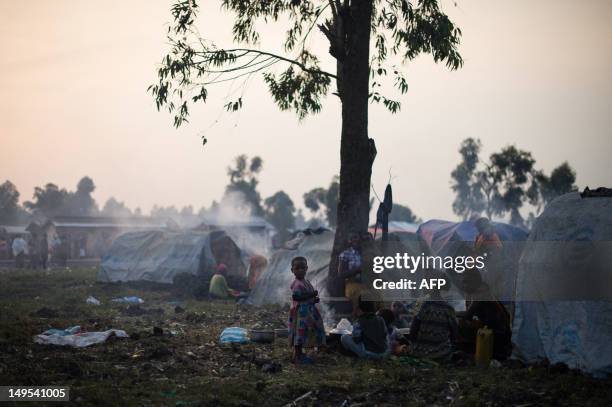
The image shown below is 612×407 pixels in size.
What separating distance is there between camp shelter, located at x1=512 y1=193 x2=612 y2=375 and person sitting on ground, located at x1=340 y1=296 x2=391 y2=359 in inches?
75.0

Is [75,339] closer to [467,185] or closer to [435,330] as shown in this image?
[435,330]

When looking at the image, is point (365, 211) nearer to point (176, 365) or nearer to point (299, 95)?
point (299, 95)

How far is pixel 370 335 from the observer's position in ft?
30.7

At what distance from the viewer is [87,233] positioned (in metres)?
58.1

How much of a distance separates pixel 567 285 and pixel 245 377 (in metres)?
4.59

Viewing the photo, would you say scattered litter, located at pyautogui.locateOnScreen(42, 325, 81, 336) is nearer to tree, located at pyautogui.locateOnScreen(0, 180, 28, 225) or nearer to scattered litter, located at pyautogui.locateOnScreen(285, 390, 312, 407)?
scattered litter, located at pyautogui.locateOnScreen(285, 390, 312, 407)

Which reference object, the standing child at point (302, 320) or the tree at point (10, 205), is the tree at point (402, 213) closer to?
the tree at point (10, 205)

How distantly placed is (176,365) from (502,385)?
424 centimetres

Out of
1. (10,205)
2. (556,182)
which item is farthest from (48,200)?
(556,182)

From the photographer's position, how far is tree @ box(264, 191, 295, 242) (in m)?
89.1

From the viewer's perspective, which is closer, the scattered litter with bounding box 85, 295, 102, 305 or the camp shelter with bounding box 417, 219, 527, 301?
the camp shelter with bounding box 417, 219, 527, 301

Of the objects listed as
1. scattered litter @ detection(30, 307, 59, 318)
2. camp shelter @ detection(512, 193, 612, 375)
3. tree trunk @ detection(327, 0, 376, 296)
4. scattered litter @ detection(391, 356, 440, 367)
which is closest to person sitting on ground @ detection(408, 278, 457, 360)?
scattered litter @ detection(391, 356, 440, 367)

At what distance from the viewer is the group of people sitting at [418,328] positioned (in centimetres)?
914

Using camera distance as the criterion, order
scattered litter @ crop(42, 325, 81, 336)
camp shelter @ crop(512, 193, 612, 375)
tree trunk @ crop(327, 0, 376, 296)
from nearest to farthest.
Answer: camp shelter @ crop(512, 193, 612, 375) → scattered litter @ crop(42, 325, 81, 336) → tree trunk @ crop(327, 0, 376, 296)
